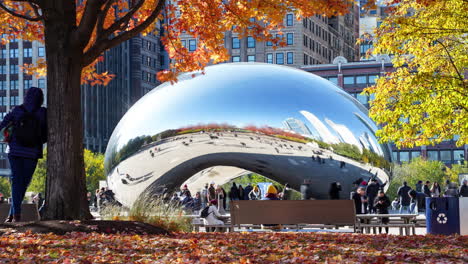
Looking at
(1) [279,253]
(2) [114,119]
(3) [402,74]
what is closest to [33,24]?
(1) [279,253]

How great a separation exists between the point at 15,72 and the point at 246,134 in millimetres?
102334

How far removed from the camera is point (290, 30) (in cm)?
11638

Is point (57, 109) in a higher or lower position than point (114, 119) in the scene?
lower

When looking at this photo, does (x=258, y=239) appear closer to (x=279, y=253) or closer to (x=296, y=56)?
(x=279, y=253)

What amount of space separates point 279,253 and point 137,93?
12405 cm

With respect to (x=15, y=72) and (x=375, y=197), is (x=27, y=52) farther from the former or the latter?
(x=375, y=197)

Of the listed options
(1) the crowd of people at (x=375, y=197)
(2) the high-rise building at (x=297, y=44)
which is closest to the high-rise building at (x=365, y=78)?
(2) the high-rise building at (x=297, y=44)

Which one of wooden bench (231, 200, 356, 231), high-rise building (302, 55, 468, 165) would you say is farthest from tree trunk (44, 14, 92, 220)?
high-rise building (302, 55, 468, 165)

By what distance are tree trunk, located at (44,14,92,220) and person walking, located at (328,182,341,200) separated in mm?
12666

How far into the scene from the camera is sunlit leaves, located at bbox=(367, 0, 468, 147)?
76.7ft

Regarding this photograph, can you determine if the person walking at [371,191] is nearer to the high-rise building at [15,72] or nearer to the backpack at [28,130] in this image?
the backpack at [28,130]

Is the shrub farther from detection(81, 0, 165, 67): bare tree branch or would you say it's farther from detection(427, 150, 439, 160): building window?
detection(427, 150, 439, 160): building window

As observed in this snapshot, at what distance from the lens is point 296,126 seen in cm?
2364

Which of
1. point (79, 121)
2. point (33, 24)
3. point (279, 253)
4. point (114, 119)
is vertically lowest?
point (279, 253)
